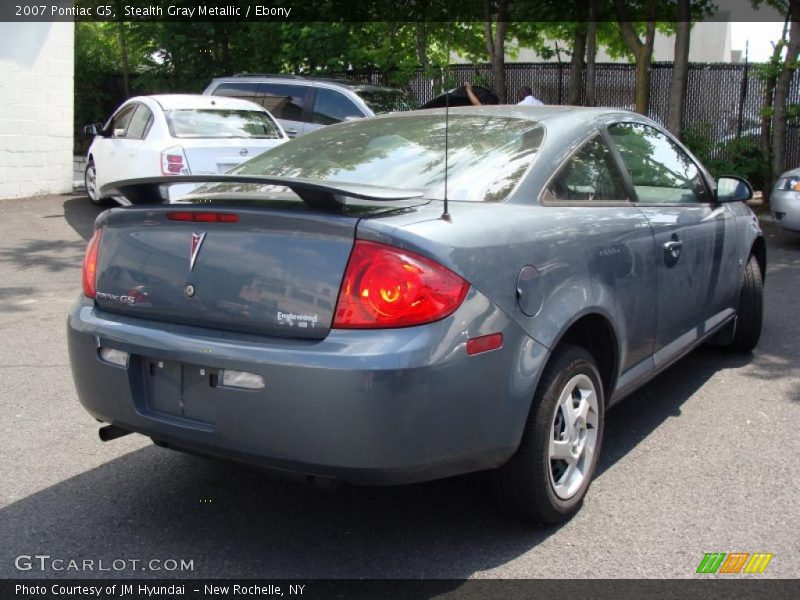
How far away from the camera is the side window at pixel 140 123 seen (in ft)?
34.2

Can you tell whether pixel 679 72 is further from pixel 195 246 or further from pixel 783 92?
pixel 195 246

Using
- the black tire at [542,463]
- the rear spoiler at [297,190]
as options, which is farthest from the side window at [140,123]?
the black tire at [542,463]

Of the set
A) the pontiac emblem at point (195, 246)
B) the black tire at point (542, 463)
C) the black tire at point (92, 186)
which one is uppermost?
the pontiac emblem at point (195, 246)

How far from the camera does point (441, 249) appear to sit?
2.88 meters

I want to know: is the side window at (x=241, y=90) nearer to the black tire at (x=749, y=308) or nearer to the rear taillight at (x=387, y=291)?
the black tire at (x=749, y=308)

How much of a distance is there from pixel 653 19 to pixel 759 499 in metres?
12.5

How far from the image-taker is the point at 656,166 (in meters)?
4.63

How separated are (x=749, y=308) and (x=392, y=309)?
3.62 metres

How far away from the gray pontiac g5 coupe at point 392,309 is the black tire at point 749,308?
1.78 metres

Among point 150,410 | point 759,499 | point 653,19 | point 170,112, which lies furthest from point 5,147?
point 759,499

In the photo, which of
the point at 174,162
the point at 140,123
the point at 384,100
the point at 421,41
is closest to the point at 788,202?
the point at 384,100

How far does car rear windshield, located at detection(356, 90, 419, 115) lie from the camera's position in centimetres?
1271

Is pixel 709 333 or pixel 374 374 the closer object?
pixel 374 374

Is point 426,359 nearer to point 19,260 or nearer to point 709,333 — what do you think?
point 709,333
